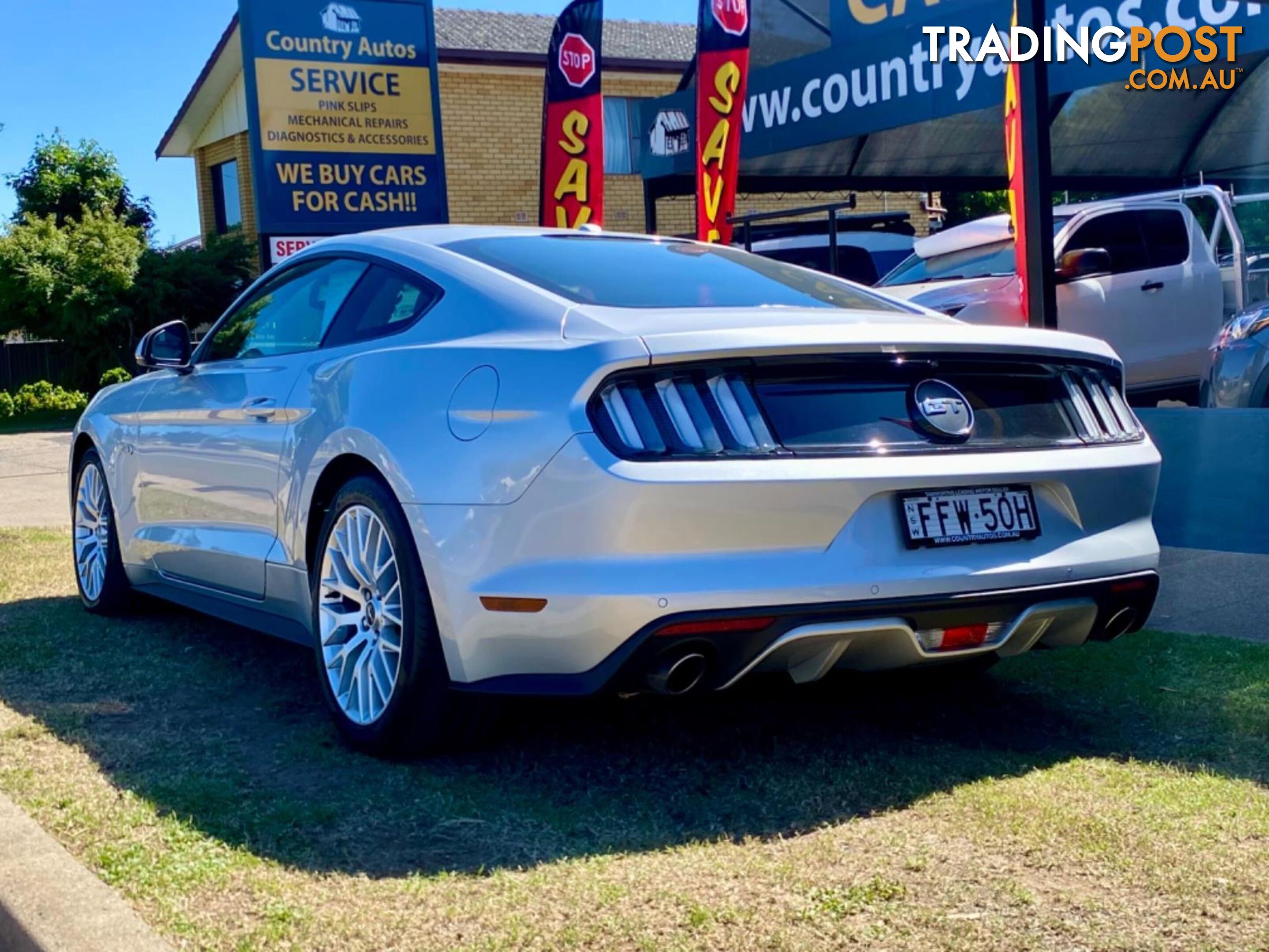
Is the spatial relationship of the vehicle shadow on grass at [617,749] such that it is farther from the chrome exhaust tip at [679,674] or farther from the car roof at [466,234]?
the car roof at [466,234]

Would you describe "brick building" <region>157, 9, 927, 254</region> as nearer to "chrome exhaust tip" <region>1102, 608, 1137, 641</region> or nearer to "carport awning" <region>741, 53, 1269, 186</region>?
"carport awning" <region>741, 53, 1269, 186</region>

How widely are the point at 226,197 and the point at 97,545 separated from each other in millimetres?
25330

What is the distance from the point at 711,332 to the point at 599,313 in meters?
0.38

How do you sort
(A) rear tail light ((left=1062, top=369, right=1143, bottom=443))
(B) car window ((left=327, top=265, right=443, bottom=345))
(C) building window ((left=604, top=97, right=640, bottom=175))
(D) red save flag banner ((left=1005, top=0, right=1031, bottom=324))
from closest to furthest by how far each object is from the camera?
(A) rear tail light ((left=1062, top=369, right=1143, bottom=443)), (B) car window ((left=327, top=265, right=443, bottom=345)), (D) red save flag banner ((left=1005, top=0, right=1031, bottom=324)), (C) building window ((left=604, top=97, right=640, bottom=175))

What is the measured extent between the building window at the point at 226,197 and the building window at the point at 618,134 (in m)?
7.83

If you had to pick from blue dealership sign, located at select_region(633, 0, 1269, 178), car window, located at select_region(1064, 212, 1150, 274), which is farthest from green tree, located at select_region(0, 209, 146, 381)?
car window, located at select_region(1064, 212, 1150, 274)

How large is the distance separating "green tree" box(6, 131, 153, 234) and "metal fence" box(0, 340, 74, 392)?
447cm

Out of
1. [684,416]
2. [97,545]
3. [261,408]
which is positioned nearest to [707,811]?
[684,416]

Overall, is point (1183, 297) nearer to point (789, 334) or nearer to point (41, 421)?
point (789, 334)

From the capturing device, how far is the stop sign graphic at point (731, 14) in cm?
1177

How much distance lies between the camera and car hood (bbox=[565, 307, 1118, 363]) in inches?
143

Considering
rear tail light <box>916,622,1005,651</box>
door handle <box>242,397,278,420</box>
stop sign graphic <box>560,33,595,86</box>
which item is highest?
stop sign graphic <box>560,33,595,86</box>

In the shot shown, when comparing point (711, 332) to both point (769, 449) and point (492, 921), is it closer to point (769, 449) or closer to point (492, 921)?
point (769, 449)

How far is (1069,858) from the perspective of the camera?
323 centimetres
